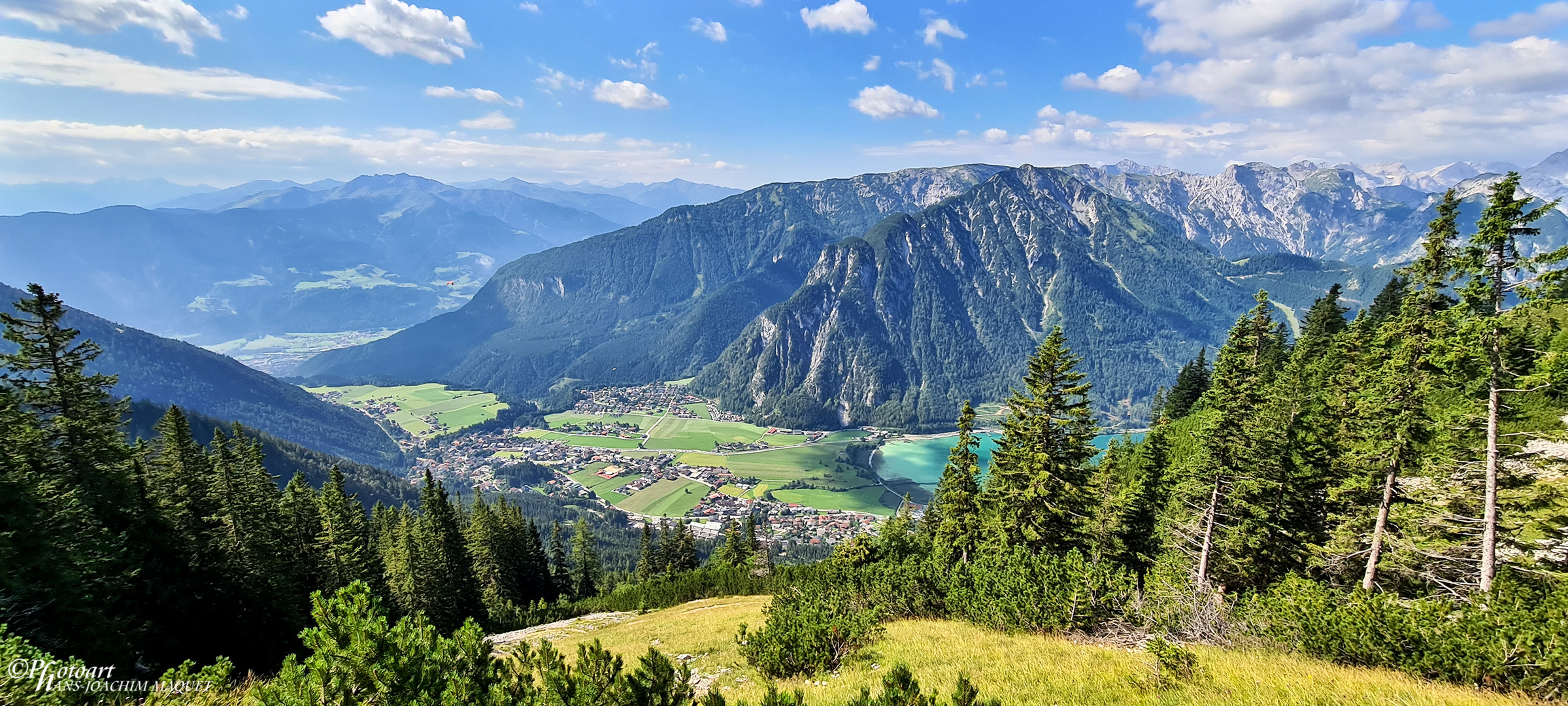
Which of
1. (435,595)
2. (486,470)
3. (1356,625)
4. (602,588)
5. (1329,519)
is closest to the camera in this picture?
(1356,625)

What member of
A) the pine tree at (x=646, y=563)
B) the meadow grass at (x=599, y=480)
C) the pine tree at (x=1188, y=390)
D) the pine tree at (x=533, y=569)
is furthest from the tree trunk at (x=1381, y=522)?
the meadow grass at (x=599, y=480)

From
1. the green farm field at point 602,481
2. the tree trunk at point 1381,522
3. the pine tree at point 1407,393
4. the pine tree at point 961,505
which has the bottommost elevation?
the green farm field at point 602,481

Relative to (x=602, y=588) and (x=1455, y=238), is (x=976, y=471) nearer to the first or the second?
(x=1455, y=238)

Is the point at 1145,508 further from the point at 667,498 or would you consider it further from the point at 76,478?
the point at 667,498

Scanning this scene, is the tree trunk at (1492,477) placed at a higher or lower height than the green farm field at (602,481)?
higher

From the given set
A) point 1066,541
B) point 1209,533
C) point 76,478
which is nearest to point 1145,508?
point 1066,541

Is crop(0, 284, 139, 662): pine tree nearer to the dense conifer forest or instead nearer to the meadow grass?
the dense conifer forest

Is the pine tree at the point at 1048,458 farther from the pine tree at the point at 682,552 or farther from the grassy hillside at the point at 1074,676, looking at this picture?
the pine tree at the point at 682,552

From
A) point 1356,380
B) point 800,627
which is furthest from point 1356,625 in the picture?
point 1356,380
